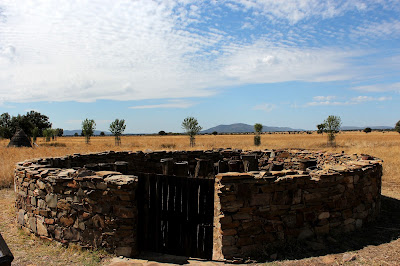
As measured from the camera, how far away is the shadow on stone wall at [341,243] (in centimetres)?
545

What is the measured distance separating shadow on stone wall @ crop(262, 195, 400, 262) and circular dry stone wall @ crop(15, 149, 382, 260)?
0.55 feet

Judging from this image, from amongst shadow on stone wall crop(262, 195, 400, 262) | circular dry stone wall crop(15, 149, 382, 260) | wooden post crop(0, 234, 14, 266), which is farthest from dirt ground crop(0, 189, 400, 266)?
wooden post crop(0, 234, 14, 266)

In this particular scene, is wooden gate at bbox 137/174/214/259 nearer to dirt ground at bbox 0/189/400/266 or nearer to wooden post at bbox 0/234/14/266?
dirt ground at bbox 0/189/400/266

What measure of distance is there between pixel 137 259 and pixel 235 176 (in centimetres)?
243

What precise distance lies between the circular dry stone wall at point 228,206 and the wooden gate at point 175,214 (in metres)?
0.24

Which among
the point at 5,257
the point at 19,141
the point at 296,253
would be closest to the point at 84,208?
the point at 5,257

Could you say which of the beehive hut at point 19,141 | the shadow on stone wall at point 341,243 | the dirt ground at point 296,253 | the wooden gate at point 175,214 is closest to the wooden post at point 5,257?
the dirt ground at point 296,253

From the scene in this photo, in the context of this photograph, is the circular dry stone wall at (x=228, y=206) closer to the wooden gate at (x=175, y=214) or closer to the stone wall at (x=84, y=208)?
the stone wall at (x=84, y=208)

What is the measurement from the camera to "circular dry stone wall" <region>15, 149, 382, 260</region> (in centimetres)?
551

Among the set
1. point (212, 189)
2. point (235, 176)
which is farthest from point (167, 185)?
point (235, 176)

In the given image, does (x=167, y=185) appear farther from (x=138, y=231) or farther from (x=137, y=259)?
(x=137, y=259)

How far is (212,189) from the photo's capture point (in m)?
5.87

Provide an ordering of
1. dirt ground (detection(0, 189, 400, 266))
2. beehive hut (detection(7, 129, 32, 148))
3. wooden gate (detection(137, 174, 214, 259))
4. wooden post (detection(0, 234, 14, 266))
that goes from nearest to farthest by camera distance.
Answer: wooden post (detection(0, 234, 14, 266))
dirt ground (detection(0, 189, 400, 266))
wooden gate (detection(137, 174, 214, 259))
beehive hut (detection(7, 129, 32, 148))

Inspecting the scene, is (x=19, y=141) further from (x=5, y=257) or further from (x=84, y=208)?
(x=5, y=257)
